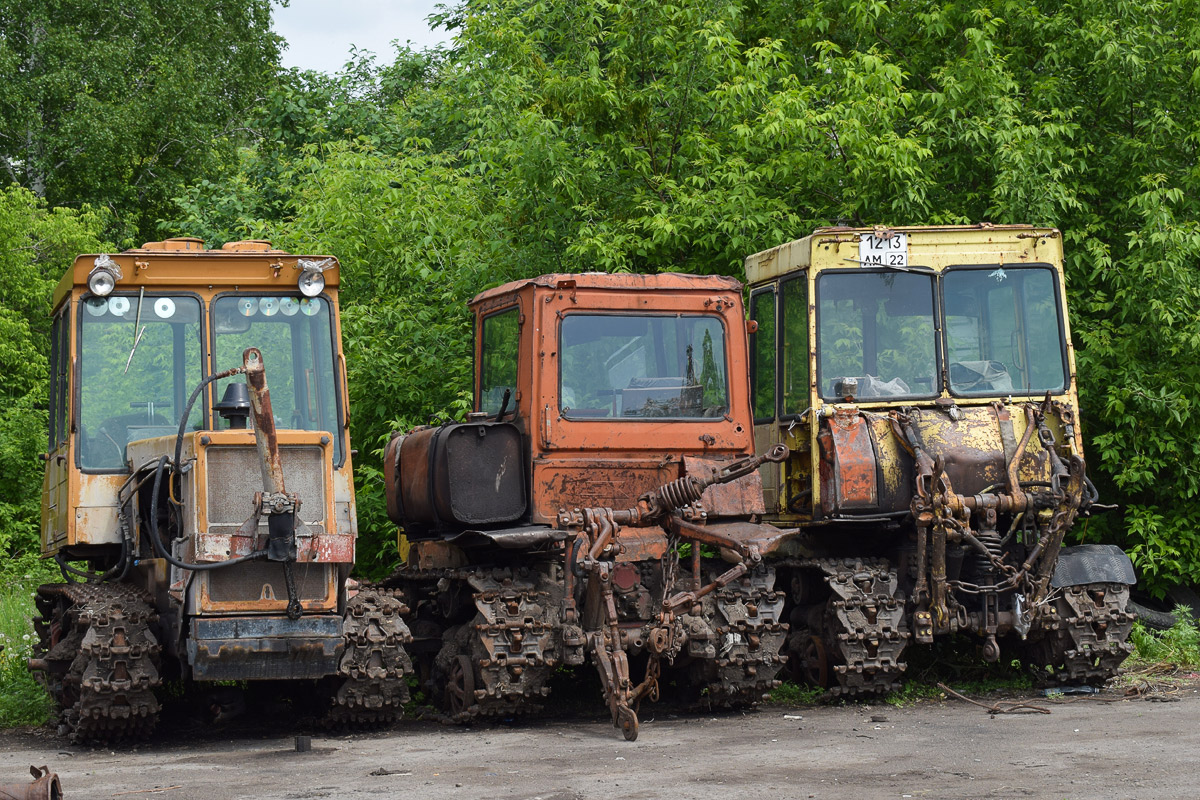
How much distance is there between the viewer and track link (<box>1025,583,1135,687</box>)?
37.0 ft

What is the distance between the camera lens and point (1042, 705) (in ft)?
36.4

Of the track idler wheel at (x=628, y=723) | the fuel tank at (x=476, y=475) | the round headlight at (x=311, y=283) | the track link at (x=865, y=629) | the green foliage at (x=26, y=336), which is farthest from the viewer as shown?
the green foliage at (x=26, y=336)

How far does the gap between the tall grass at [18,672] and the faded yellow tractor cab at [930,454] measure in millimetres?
5704

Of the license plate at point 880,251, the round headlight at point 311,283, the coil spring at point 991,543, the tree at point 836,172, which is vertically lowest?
the coil spring at point 991,543

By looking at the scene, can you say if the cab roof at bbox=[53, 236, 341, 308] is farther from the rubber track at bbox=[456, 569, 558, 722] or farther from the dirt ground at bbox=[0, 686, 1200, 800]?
the dirt ground at bbox=[0, 686, 1200, 800]

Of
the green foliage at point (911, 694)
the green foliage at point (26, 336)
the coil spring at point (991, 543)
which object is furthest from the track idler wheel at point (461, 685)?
the green foliage at point (26, 336)

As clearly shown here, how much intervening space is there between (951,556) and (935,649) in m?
1.91

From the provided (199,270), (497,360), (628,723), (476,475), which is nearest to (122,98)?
(497,360)

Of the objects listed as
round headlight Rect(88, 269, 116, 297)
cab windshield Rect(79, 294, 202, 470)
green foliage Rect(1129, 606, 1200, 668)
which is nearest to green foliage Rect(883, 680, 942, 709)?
green foliage Rect(1129, 606, 1200, 668)

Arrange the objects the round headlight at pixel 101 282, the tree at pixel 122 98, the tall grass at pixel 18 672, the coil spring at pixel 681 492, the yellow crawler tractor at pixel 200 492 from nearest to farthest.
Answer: the yellow crawler tractor at pixel 200 492 < the coil spring at pixel 681 492 < the round headlight at pixel 101 282 < the tall grass at pixel 18 672 < the tree at pixel 122 98

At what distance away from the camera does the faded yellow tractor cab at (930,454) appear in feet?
36.3

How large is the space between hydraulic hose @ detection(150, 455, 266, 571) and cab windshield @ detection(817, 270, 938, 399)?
4828 millimetres

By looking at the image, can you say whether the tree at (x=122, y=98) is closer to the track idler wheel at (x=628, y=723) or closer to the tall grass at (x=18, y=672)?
the tall grass at (x=18, y=672)

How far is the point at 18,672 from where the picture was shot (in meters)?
12.6
